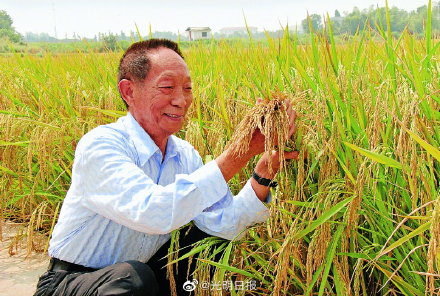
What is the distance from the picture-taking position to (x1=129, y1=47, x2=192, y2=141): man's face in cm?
218

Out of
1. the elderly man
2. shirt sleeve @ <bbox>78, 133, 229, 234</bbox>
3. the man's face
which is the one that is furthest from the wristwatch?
the man's face

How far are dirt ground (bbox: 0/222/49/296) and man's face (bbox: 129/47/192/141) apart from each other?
1.36 meters

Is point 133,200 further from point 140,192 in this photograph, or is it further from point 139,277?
point 139,277

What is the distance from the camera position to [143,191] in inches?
75.5

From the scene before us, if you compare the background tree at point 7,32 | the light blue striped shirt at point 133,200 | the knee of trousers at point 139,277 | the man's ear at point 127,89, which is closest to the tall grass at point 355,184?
the light blue striped shirt at point 133,200

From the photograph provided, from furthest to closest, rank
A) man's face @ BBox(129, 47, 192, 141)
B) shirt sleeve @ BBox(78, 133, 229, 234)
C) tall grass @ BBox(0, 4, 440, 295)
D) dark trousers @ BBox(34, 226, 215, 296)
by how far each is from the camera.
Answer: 1. man's face @ BBox(129, 47, 192, 141)
2. dark trousers @ BBox(34, 226, 215, 296)
3. shirt sleeve @ BBox(78, 133, 229, 234)
4. tall grass @ BBox(0, 4, 440, 295)

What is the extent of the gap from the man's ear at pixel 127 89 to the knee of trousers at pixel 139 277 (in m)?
0.69

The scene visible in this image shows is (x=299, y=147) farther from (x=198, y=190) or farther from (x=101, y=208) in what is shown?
(x=101, y=208)

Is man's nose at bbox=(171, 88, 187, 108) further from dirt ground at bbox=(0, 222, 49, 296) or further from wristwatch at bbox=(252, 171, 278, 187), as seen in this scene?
dirt ground at bbox=(0, 222, 49, 296)

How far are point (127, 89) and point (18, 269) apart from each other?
1.60 m

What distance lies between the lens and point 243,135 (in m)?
1.76

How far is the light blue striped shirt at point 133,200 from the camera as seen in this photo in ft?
6.35

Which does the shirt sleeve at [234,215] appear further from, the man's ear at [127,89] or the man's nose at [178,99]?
the man's ear at [127,89]

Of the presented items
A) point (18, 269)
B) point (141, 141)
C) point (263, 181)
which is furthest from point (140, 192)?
point (18, 269)
